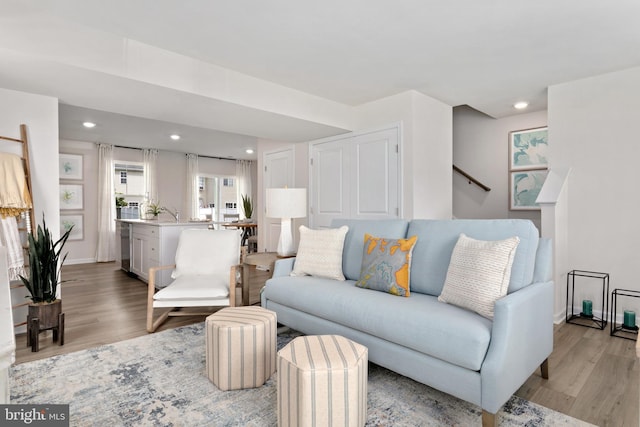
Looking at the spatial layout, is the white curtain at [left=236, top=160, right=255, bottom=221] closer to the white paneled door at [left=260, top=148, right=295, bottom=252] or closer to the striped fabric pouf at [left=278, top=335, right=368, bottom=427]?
the white paneled door at [left=260, top=148, right=295, bottom=252]

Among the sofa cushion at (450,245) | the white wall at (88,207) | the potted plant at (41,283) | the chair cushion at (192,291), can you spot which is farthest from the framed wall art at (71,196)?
the sofa cushion at (450,245)

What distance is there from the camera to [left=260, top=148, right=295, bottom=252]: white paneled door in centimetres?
552

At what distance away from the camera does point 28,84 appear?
2.73m

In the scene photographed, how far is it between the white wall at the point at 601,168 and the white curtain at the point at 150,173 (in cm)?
722

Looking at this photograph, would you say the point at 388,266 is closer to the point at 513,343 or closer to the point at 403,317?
the point at 403,317

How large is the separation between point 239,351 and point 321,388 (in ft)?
A: 2.21

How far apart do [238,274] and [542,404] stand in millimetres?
2490

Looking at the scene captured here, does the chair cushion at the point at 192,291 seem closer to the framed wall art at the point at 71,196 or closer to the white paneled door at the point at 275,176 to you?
the white paneled door at the point at 275,176

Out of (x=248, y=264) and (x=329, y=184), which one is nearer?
(x=248, y=264)

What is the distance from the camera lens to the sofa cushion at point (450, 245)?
6.52ft

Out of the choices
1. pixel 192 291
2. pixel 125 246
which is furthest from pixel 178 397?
pixel 125 246

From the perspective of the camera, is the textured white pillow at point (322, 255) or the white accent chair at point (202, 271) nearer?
the textured white pillow at point (322, 255)

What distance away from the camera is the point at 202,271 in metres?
3.46

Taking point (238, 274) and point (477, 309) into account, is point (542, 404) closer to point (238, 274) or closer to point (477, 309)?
point (477, 309)
